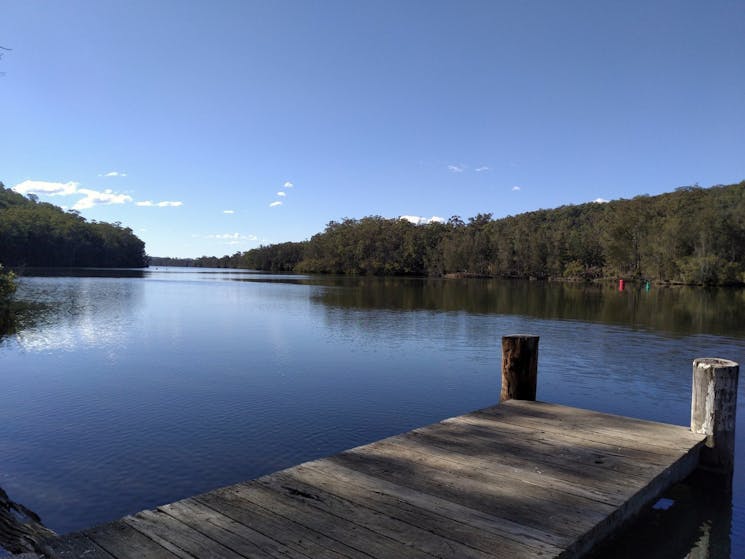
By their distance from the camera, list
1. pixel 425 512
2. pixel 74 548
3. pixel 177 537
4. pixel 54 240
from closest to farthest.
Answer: pixel 74 548 < pixel 177 537 < pixel 425 512 < pixel 54 240

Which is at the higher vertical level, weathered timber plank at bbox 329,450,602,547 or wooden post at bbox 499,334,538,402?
wooden post at bbox 499,334,538,402

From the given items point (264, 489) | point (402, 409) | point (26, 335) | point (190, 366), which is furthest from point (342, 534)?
point (26, 335)

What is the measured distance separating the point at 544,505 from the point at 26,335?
1845 cm

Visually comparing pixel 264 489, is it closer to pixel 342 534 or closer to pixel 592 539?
pixel 342 534

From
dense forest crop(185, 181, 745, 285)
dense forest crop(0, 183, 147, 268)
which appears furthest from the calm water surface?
dense forest crop(0, 183, 147, 268)

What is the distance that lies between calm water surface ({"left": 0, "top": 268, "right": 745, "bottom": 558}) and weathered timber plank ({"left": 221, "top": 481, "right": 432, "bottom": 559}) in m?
2.30

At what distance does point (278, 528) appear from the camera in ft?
11.0

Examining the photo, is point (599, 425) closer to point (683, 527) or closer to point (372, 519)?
point (683, 527)

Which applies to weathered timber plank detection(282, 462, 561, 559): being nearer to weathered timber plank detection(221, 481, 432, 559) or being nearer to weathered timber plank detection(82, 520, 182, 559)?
weathered timber plank detection(221, 481, 432, 559)

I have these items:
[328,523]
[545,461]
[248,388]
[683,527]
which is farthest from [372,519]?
[248,388]

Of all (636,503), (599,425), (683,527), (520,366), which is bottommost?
(683,527)

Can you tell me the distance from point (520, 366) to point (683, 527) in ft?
9.78

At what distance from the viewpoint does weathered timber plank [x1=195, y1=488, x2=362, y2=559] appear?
10.0 feet

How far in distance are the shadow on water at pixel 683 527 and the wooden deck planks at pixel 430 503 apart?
0.34 m
